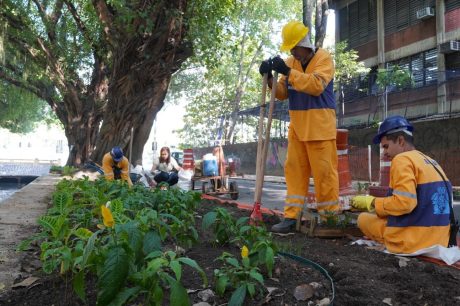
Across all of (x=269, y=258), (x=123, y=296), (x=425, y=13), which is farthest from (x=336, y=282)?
(x=425, y=13)

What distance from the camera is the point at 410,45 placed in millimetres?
21609

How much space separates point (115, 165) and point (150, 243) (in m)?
7.79

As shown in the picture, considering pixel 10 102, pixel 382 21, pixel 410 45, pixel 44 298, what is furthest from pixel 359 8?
pixel 44 298

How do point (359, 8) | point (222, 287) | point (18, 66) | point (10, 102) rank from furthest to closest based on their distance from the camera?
point (10, 102), point (359, 8), point (18, 66), point (222, 287)

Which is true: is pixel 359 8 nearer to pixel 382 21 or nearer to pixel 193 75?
pixel 382 21

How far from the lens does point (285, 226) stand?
182 inches

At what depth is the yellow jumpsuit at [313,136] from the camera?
A: 4.50 meters

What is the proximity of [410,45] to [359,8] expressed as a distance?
4678 mm

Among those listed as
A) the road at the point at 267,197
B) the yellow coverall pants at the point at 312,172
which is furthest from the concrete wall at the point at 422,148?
the yellow coverall pants at the point at 312,172

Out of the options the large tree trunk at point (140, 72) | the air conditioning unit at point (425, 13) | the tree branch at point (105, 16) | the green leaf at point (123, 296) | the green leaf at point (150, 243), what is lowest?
the green leaf at point (123, 296)

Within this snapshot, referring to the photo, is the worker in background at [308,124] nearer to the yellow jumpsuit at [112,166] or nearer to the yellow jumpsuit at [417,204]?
the yellow jumpsuit at [417,204]

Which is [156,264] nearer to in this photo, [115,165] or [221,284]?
[221,284]

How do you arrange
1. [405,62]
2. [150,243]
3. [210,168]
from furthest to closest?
[405,62] → [210,168] → [150,243]

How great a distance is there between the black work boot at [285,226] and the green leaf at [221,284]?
2.47m
